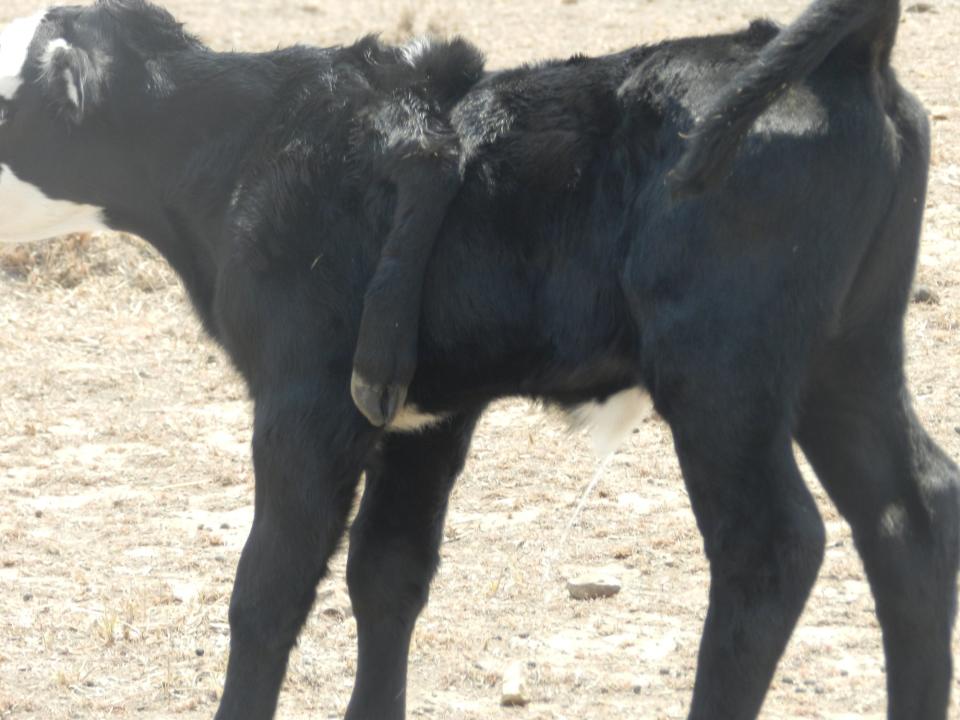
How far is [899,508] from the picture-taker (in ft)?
12.1

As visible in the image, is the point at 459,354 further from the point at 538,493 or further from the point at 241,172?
the point at 538,493

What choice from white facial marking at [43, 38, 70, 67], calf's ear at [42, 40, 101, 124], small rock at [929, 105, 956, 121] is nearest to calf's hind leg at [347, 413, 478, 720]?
calf's ear at [42, 40, 101, 124]

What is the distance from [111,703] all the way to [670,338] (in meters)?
1.99

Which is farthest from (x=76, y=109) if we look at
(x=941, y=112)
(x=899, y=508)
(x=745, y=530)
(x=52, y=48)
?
(x=941, y=112)

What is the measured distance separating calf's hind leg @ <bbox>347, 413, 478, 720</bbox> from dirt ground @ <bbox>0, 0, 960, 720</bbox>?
22 cm

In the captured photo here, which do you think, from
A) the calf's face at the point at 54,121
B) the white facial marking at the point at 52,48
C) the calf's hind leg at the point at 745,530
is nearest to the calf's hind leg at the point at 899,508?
the calf's hind leg at the point at 745,530

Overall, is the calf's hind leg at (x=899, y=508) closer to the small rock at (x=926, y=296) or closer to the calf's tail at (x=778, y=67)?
the calf's tail at (x=778, y=67)

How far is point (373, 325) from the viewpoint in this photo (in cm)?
359

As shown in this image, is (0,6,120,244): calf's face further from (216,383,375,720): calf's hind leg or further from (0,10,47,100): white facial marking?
(216,383,375,720): calf's hind leg

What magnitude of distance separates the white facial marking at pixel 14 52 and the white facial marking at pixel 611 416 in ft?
5.38

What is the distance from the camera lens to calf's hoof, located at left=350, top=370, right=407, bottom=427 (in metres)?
3.58

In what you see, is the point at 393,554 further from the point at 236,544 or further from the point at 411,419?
the point at 236,544

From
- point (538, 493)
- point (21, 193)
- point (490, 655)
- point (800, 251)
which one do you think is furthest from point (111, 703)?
point (800, 251)

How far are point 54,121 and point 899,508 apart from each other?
2.27 m
